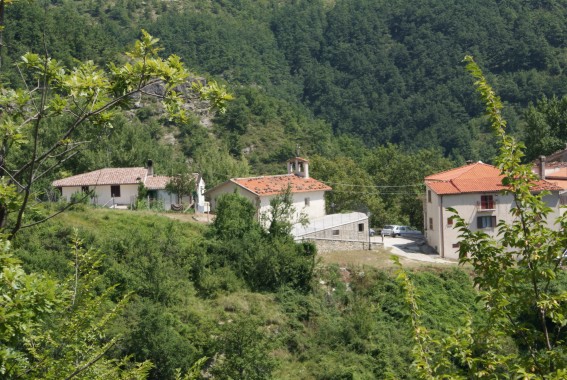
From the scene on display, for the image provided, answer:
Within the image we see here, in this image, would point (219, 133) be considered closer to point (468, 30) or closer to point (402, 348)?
point (402, 348)

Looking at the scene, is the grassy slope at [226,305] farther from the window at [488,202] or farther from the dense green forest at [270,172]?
the window at [488,202]

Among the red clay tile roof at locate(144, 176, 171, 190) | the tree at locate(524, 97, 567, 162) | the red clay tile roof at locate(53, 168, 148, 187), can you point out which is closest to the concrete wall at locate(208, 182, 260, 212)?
the red clay tile roof at locate(144, 176, 171, 190)

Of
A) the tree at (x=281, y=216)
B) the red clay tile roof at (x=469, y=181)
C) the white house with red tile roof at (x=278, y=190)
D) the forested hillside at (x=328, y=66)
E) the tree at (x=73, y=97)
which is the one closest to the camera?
the tree at (x=73, y=97)

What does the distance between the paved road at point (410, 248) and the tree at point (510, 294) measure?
112ft

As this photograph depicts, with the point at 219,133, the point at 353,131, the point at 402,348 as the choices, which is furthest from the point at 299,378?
the point at 353,131

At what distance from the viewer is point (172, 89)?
6.49 m

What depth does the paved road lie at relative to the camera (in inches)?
1663

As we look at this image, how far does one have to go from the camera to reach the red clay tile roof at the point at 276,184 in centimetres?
4400

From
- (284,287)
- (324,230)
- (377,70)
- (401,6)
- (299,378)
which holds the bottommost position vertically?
(299,378)

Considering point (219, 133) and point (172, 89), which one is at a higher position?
point (219, 133)

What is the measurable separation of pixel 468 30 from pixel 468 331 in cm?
13953

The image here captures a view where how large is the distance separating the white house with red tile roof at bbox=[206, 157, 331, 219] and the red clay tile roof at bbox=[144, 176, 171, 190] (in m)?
2.82

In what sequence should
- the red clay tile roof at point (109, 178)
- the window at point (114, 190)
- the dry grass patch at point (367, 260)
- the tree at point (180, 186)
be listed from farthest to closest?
the tree at point (180, 186)
the window at point (114, 190)
the red clay tile roof at point (109, 178)
the dry grass patch at point (367, 260)

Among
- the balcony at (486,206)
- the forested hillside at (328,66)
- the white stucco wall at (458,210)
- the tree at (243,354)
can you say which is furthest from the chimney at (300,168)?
the tree at (243,354)
